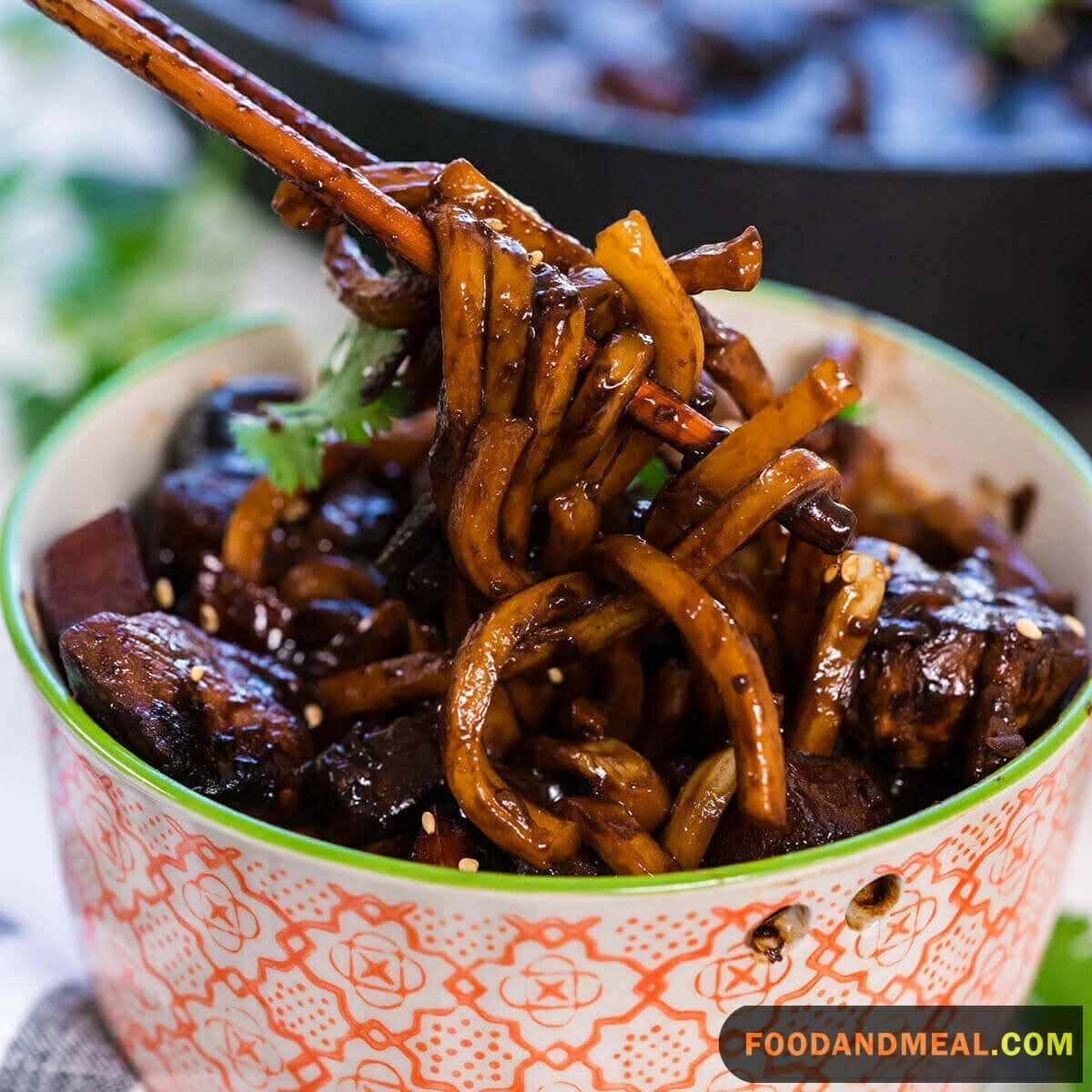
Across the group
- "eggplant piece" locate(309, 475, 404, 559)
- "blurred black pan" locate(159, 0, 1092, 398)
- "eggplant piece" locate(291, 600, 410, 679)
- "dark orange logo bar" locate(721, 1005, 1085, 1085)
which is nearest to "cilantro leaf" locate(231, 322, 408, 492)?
"eggplant piece" locate(309, 475, 404, 559)

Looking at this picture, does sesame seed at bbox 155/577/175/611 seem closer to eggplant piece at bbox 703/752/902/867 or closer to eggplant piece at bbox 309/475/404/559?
eggplant piece at bbox 309/475/404/559

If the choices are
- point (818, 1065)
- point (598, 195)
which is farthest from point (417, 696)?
point (598, 195)

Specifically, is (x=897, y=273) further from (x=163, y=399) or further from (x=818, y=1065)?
(x=818, y=1065)

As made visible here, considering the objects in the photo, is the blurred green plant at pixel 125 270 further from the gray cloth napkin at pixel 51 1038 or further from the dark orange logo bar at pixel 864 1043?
the dark orange logo bar at pixel 864 1043

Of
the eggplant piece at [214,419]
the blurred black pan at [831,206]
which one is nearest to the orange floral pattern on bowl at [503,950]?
the eggplant piece at [214,419]

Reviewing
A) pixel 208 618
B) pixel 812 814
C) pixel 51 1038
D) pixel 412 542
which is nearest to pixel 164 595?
pixel 208 618
